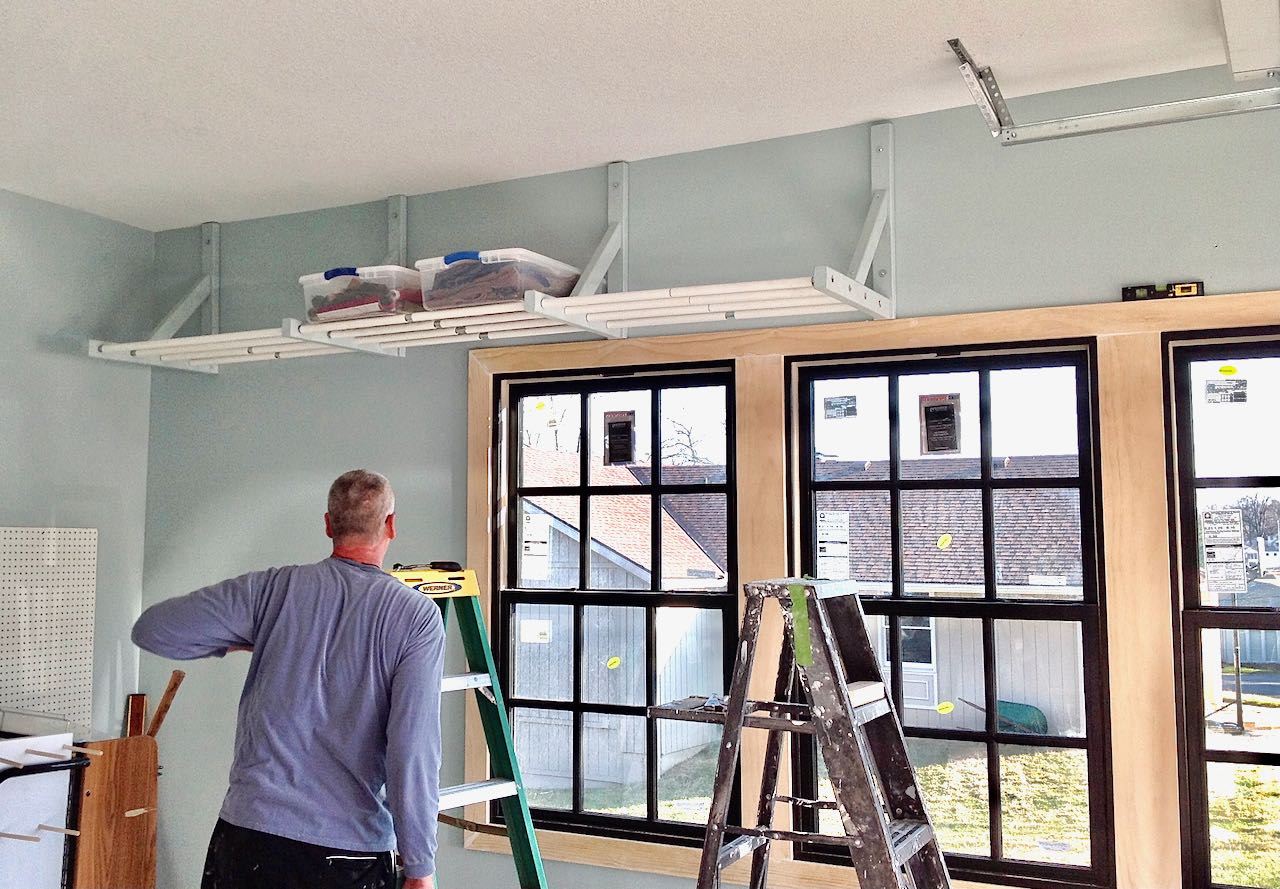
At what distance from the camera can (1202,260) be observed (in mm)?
3258

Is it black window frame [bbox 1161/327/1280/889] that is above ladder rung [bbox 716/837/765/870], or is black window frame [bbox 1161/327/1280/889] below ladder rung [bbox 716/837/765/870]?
above

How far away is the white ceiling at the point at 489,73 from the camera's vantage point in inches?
116

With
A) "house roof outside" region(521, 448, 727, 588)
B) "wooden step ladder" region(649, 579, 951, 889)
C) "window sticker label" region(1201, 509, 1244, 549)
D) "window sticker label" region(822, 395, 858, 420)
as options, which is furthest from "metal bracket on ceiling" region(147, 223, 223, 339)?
"window sticker label" region(1201, 509, 1244, 549)

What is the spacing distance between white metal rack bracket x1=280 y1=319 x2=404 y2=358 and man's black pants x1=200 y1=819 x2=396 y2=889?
181 cm

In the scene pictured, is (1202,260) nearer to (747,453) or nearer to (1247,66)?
(1247,66)

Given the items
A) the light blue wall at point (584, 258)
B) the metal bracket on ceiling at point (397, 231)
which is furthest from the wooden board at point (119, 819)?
the metal bracket on ceiling at point (397, 231)

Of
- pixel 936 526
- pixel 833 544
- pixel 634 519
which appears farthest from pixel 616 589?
pixel 936 526

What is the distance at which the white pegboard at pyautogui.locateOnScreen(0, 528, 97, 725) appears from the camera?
14.3 feet

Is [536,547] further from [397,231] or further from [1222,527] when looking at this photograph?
[1222,527]

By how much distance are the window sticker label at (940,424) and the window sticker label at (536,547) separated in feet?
4.63

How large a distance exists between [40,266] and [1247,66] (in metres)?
4.30

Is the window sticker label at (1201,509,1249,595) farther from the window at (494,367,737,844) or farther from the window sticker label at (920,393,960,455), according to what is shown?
the window at (494,367,737,844)

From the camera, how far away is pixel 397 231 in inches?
177

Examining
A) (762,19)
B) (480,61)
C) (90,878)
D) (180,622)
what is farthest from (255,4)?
(90,878)
